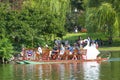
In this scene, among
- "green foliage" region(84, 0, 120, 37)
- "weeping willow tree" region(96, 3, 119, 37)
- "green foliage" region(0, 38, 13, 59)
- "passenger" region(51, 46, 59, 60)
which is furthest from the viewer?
"weeping willow tree" region(96, 3, 119, 37)

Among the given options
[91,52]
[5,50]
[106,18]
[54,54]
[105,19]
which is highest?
[106,18]

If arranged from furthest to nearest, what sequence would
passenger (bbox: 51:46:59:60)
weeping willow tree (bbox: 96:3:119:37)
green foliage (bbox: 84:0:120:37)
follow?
weeping willow tree (bbox: 96:3:119:37) → green foliage (bbox: 84:0:120:37) → passenger (bbox: 51:46:59:60)

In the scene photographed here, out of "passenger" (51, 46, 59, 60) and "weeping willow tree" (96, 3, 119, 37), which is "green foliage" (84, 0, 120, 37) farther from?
"passenger" (51, 46, 59, 60)

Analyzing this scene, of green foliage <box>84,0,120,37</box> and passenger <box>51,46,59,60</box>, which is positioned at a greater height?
green foliage <box>84,0,120,37</box>

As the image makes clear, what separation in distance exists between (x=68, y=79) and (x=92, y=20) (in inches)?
1517

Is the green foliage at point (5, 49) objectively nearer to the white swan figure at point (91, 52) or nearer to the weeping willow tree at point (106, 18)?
the white swan figure at point (91, 52)

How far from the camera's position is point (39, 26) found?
4953 cm

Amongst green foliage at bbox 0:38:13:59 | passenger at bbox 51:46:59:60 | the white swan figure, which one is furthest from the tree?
the white swan figure

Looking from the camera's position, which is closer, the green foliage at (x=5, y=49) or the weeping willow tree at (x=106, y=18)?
the green foliage at (x=5, y=49)

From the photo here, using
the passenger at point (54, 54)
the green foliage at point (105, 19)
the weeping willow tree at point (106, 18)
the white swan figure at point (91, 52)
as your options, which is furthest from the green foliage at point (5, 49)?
the weeping willow tree at point (106, 18)

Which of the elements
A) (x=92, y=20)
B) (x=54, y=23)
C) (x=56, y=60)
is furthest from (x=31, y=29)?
(x=92, y=20)

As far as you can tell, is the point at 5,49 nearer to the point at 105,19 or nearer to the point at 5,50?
the point at 5,50

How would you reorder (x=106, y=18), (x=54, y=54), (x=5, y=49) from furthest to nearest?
1. (x=106, y=18)
2. (x=54, y=54)
3. (x=5, y=49)

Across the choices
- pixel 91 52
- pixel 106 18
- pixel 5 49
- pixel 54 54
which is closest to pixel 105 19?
pixel 106 18
